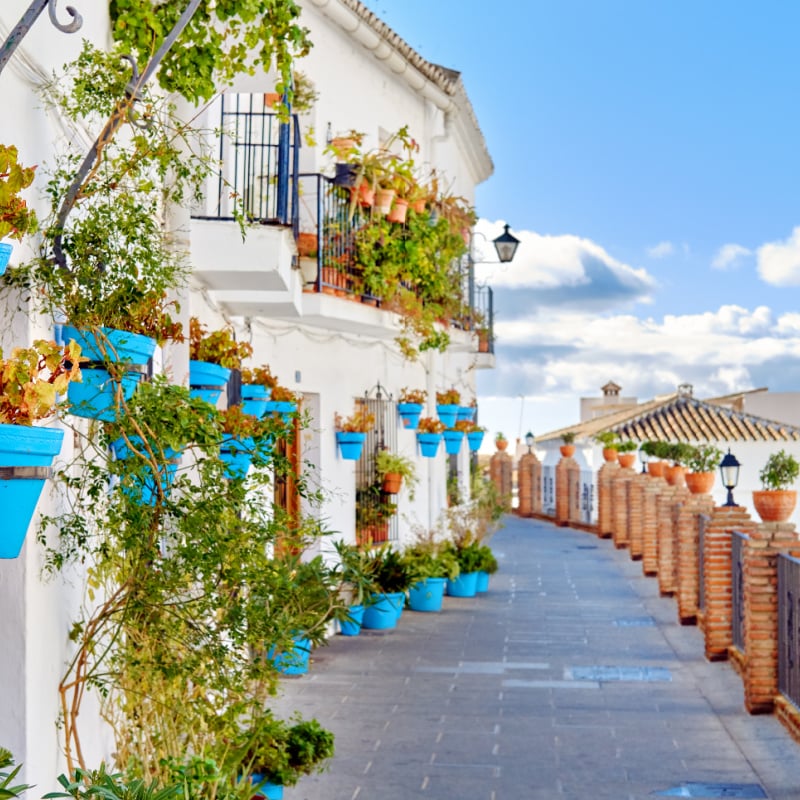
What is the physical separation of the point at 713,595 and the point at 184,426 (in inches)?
307

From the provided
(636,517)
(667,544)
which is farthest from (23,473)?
(636,517)

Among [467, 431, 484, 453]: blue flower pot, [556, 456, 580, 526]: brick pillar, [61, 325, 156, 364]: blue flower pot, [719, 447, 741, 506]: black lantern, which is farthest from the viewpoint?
[556, 456, 580, 526]: brick pillar

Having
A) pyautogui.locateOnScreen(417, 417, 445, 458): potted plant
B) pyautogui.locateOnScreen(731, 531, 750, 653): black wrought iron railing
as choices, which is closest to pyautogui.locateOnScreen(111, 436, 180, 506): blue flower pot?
pyautogui.locateOnScreen(731, 531, 750, 653): black wrought iron railing

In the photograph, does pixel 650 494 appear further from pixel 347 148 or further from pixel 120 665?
pixel 120 665

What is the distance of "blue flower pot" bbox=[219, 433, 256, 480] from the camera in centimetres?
523

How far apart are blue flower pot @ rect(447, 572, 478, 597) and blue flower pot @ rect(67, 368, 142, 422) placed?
1195 cm

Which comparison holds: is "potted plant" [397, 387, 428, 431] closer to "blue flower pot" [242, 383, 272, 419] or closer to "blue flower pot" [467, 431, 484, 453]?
"blue flower pot" [467, 431, 484, 453]

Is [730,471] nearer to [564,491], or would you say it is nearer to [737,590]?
[737,590]

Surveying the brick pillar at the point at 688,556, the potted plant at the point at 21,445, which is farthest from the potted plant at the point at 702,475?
the potted plant at the point at 21,445

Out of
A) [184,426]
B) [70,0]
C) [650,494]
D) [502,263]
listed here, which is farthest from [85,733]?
[650,494]

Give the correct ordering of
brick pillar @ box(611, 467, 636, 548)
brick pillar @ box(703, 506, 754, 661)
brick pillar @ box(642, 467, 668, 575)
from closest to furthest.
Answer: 1. brick pillar @ box(703, 506, 754, 661)
2. brick pillar @ box(642, 467, 668, 575)
3. brick pillar @ box(611, 467, 636, 548)

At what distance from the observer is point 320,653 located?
12.1 m

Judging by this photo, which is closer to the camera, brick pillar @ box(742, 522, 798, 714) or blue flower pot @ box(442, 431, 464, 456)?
brick pillar @ box(742, 522, 798, 714)

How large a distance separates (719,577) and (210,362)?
20.6 ft
